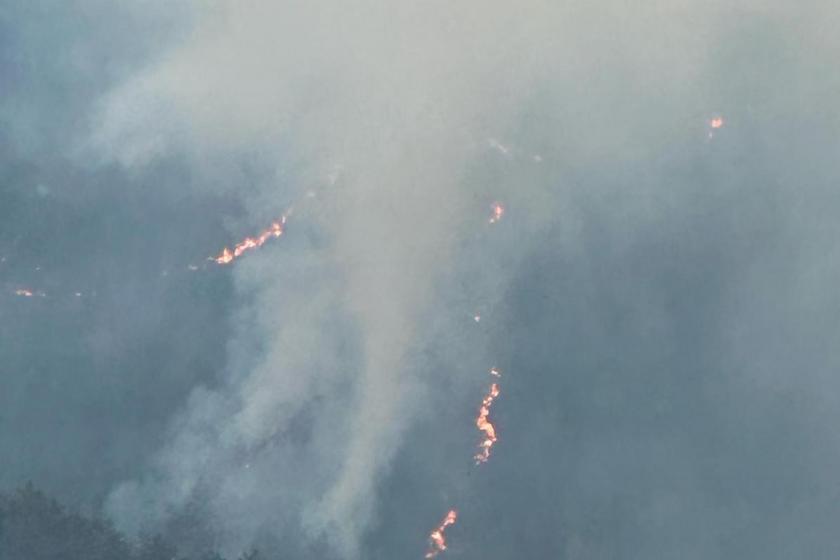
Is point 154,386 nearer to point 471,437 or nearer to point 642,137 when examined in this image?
point 471,437

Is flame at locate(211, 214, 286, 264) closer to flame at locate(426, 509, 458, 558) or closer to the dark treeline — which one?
the dark treeline

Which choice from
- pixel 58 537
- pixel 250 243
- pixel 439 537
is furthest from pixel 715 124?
pixel 58 537

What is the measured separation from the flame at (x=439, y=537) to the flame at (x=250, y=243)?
14406 millimetres

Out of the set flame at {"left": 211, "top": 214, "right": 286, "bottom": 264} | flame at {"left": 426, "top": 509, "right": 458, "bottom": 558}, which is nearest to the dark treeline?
flame at {"left": 426, "top": 509, "right": 458, "bottom": 558}

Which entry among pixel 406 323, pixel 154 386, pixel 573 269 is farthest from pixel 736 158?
pixel 154 386

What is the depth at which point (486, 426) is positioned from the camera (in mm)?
50344

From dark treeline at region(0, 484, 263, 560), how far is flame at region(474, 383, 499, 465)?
33.3 ft

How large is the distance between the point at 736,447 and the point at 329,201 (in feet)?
68.1

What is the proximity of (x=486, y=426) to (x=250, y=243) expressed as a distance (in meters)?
13.1

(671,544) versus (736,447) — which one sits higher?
(736,447)

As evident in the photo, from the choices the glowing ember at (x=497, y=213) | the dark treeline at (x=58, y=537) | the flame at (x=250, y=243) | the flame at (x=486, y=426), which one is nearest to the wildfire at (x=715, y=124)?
the glowing ember at (x=497, y=213)

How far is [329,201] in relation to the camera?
52.9 m

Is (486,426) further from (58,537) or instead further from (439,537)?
(58,537)

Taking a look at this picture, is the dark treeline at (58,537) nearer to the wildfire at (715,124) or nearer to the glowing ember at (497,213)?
the glowing ember at (497,213)
